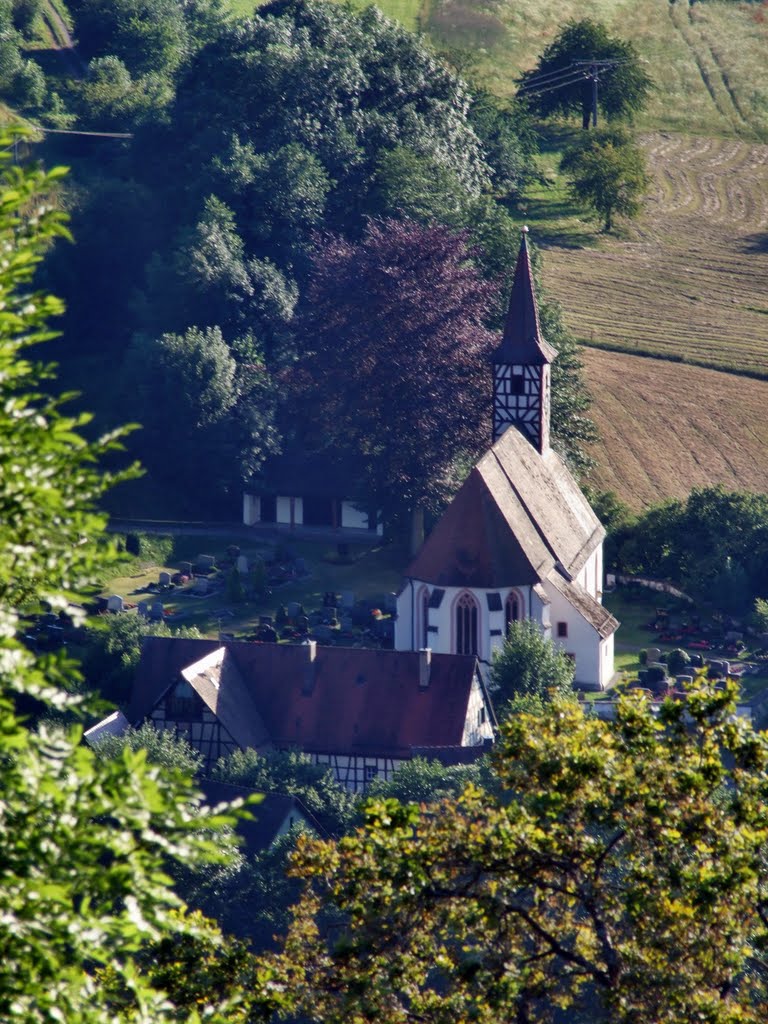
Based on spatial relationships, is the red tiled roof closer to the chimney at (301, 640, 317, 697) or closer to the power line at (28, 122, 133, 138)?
the chimney at (301, 640, 317, 697)

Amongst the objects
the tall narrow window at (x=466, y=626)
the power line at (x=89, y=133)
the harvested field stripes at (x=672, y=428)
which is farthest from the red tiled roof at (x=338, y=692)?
the power line at (x=89, y=133)

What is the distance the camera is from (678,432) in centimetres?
7450

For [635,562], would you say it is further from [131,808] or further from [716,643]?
[131,808]

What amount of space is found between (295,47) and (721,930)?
69.8 meters

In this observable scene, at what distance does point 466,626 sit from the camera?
53.2 metres

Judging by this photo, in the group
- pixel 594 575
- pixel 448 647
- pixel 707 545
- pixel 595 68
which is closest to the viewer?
pixel 448 647

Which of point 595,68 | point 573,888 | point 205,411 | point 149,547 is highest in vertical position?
point 595,68

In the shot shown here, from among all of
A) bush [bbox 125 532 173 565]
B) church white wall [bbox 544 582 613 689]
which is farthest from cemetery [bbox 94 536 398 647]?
church white wall [bbox 544 582 613 689]

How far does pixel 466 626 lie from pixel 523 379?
9.61 meters

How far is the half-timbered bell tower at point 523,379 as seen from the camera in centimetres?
5906

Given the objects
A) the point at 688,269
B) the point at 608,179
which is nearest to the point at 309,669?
the point at 688,269

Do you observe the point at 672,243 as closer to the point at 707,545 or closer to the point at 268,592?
the point at 707,545

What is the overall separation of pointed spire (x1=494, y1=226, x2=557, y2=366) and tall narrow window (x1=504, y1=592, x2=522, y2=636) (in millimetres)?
8798

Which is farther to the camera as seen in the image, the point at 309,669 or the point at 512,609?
the point at 512,609
